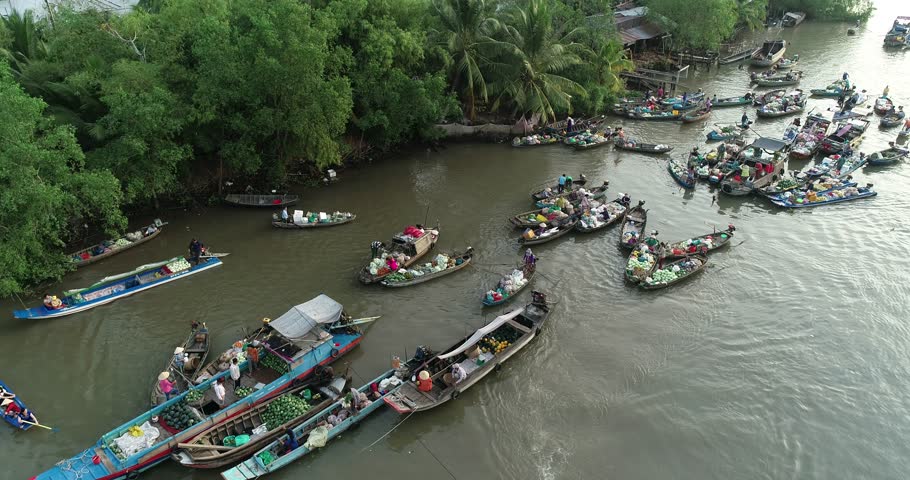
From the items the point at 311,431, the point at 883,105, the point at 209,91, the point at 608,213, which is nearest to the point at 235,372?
the point at 311,431

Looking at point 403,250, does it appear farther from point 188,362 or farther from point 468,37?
point 468,37

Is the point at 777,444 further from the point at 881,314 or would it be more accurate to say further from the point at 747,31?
the point at 747,31

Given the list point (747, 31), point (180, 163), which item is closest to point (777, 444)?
point (180, 163)

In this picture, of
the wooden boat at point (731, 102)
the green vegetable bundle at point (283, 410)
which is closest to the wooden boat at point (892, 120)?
the wooden boat at point (731, 102)

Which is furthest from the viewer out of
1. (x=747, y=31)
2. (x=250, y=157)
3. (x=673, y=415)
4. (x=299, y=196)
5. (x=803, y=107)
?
(x=747, y=31)

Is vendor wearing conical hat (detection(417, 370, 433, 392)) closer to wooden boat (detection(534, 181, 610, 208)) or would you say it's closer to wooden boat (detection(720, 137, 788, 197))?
wooden boat (detection(534, 181, 610, 208))

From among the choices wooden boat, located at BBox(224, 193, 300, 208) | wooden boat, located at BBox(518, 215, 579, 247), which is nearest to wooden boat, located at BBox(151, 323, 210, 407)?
wooden boat, located at BBox(224, 193, 300, 208)

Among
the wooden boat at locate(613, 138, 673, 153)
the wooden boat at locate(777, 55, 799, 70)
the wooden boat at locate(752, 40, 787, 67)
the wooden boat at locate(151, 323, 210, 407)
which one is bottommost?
the wooden boat at locate(151, 323, 210, 407)
